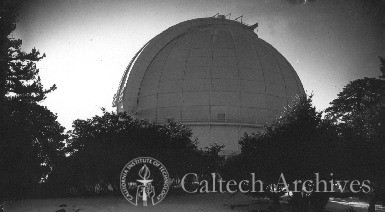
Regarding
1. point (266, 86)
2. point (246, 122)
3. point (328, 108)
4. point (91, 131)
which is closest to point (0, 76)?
point (91, 131)

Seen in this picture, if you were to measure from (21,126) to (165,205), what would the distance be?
7.86 metres

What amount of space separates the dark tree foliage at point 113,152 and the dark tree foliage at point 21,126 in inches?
47.6

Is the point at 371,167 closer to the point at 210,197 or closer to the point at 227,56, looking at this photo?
the point at 210,197

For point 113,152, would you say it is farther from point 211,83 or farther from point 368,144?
point 211,83

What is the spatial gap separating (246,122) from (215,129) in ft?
10.3

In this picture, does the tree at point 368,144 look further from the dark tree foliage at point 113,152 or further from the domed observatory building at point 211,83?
the domed observatory building at point 211,83

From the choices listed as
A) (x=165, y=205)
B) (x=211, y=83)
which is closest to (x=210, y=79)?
(x=211, y=83)

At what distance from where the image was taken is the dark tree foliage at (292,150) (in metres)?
16.4

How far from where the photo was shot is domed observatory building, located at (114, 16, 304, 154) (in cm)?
3453

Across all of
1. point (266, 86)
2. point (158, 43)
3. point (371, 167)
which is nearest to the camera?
point (371, 167)

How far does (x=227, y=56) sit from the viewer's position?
36.9 meters

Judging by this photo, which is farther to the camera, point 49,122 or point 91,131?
point 91,131

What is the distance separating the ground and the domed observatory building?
43.5 feet

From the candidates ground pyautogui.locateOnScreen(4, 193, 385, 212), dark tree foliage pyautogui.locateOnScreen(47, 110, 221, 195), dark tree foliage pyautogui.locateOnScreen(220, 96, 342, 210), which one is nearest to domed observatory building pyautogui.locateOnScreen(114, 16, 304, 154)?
dark tree foliage pyautogui.locateOnScreen(47, 110, 221, 195)
